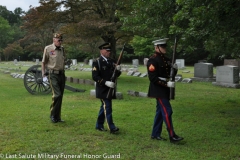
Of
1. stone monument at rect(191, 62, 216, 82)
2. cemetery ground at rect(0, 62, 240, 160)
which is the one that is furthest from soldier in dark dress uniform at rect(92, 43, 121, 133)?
stone monument at rect(191, 62, 216, 82)

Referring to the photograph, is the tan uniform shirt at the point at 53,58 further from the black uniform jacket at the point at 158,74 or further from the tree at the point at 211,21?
the tree at the point at 211,21

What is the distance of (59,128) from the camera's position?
5699mm

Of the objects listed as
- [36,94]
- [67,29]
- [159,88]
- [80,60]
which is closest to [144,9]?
[159,88]

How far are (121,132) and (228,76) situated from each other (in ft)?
31.2

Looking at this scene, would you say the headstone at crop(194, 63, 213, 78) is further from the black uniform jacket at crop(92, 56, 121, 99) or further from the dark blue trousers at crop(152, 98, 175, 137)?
the dark blue trousers at crop(152, 98, 175, 137)

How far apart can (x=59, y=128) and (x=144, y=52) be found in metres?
30.2

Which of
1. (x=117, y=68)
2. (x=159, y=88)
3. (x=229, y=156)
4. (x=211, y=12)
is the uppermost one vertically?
(x=211, y=12)

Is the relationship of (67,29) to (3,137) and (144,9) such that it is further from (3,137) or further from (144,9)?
(3,137)

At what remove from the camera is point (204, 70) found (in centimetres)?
1622

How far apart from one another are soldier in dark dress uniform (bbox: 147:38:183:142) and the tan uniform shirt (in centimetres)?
227

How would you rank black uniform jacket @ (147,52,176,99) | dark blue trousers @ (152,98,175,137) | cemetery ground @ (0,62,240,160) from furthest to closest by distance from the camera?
black uniform jacket @ (147,52,176,99) → dark blue trousers @ (152,98,175,137) → cemetery ground @ (0,62,240,160)

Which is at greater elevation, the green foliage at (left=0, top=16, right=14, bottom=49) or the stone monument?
the green foliage at (left=0, top=16, right=14, bottom=49)

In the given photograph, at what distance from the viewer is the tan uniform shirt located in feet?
20.4

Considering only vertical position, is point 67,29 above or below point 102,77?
above
